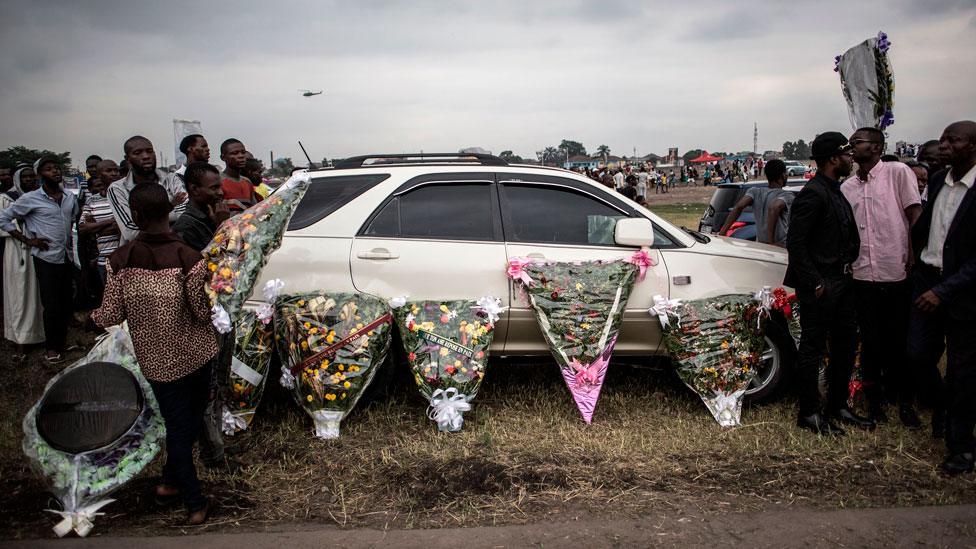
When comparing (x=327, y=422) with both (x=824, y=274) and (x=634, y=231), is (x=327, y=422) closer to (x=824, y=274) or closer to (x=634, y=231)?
(x=634, y=231)

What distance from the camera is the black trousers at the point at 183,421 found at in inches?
134

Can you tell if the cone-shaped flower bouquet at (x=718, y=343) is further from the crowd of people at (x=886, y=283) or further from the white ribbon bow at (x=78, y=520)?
the white ribbon bow at (x=78, y=520)

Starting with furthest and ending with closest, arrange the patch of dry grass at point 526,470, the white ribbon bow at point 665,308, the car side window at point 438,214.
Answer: the car side window at point 438,214 < the white ribbon bow at point 665,308 < the patch of dry grass at point 526,470

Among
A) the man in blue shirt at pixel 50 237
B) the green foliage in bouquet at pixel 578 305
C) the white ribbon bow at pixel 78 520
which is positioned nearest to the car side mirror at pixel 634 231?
the green foliage in bouquet at pixel 578 305

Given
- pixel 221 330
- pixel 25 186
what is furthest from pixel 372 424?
pixel 25 186

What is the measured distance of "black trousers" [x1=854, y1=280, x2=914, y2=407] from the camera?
4.68 meters

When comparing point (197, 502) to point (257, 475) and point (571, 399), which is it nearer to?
point (257, 475)

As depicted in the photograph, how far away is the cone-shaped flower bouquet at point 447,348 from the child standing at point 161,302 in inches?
58.9

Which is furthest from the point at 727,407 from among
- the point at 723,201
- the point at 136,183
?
the point at 723,201

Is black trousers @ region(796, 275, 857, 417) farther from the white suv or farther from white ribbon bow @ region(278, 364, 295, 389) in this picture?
white ribbon bow @ region(278, 364, 295, 389)

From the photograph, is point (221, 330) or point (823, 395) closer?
point (221, 330)

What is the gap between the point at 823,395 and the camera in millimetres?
5012

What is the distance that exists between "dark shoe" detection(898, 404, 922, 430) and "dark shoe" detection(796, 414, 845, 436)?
54 cm

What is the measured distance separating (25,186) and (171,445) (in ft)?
18.4
